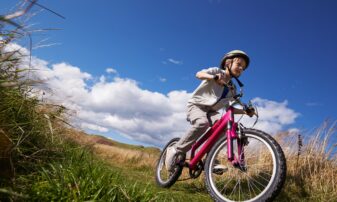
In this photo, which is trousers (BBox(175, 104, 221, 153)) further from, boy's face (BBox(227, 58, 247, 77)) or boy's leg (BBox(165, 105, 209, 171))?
boy's face (BBox(227, 58, 247, 77))

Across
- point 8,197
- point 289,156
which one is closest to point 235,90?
point 289,156

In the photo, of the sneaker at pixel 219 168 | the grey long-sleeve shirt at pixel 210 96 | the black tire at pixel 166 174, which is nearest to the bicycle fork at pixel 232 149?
the sneaker at pixel 219 168

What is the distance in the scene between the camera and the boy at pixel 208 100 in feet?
16.6

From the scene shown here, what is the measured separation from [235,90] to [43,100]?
8.68ft

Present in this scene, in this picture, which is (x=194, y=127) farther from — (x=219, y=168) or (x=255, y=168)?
(x=255, y=168)

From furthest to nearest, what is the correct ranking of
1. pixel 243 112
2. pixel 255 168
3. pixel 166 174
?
1. pixel 166 174
2. pixel 255 168
3. pixel 243 112

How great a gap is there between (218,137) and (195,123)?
0.49 metres

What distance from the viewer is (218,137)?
15.5ft

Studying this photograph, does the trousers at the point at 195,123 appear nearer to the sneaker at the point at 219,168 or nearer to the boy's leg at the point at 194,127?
the boy's leg at the point at 194,127

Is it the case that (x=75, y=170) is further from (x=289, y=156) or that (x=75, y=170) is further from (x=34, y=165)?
(x=289, y=156)

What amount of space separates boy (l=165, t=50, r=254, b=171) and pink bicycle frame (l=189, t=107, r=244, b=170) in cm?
11

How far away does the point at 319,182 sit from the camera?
17.5 ft

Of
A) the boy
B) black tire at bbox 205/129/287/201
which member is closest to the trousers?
the boy

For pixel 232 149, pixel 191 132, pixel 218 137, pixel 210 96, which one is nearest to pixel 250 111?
pixel 218 137
